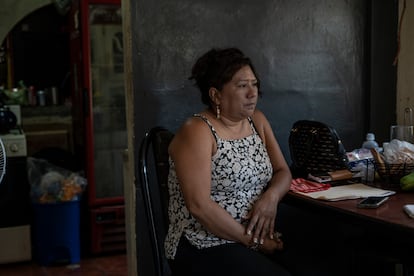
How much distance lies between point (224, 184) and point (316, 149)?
440mm

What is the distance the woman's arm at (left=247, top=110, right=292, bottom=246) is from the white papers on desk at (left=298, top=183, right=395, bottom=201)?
0.34 ft

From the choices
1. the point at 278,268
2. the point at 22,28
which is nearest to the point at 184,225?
the point at 278,268

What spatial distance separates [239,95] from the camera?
197 centimetres

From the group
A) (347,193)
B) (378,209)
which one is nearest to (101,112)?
(347,193)

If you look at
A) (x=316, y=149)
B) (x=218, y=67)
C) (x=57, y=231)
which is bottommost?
(x=57, y=231)

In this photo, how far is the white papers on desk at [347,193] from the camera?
1866 millimetres

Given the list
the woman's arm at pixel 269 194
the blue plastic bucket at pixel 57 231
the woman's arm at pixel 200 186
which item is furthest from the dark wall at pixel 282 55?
the blue plastic bucket at pixel 57 231

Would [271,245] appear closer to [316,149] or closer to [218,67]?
[316,149]

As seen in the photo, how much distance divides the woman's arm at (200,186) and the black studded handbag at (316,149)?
46 centimetres

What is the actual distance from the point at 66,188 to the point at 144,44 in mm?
1841

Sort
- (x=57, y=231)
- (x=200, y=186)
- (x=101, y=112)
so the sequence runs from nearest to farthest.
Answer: (x=200, y=186) < (x=57, y=231) < (x=101, y=112)

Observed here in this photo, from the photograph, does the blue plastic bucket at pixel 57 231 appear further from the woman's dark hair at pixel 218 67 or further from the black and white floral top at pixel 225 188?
the woman's dark hair at pixel 218 67

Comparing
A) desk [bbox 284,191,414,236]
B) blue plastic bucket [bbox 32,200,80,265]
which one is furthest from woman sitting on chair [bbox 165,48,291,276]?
blue plastic bucket [bbox 32,200,80,265]

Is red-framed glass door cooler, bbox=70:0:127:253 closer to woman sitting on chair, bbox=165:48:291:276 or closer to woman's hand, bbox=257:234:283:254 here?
woman sitting on chair, bbox=165:48:291:276
